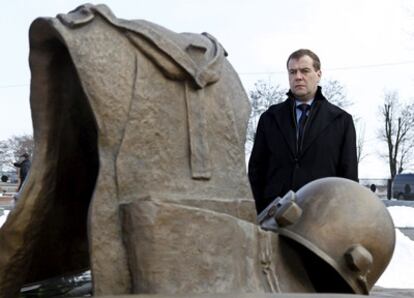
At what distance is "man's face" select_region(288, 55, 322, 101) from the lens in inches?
177

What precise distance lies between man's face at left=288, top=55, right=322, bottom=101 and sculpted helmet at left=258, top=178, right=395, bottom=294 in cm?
93

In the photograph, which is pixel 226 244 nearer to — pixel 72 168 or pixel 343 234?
pixel 343 234

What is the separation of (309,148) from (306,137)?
0.22 ft

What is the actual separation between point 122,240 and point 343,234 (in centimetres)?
102

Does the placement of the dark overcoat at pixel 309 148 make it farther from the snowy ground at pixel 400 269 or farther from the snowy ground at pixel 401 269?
the snowy ground at pixel 400 269

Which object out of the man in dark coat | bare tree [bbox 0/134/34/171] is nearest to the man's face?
the man in dark coat

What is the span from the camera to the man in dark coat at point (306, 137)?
453 centimetres

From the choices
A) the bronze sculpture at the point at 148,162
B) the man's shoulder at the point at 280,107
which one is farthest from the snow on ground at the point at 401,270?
the bronze sculpture at the point at 148,162

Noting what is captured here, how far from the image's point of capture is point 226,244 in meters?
3.14

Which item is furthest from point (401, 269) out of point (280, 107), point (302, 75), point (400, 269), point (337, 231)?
point (337, 231)

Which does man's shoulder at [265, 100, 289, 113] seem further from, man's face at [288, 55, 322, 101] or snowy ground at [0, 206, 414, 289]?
snowy ground at [0, 206, 414, 289]

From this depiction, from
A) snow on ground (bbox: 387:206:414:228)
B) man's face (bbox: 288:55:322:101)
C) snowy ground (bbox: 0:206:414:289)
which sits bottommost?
snow on ground (bbox: 387:206:414:228)

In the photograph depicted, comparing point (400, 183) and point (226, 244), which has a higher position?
point (226, 244)

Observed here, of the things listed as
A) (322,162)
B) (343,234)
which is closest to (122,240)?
(343,234)
